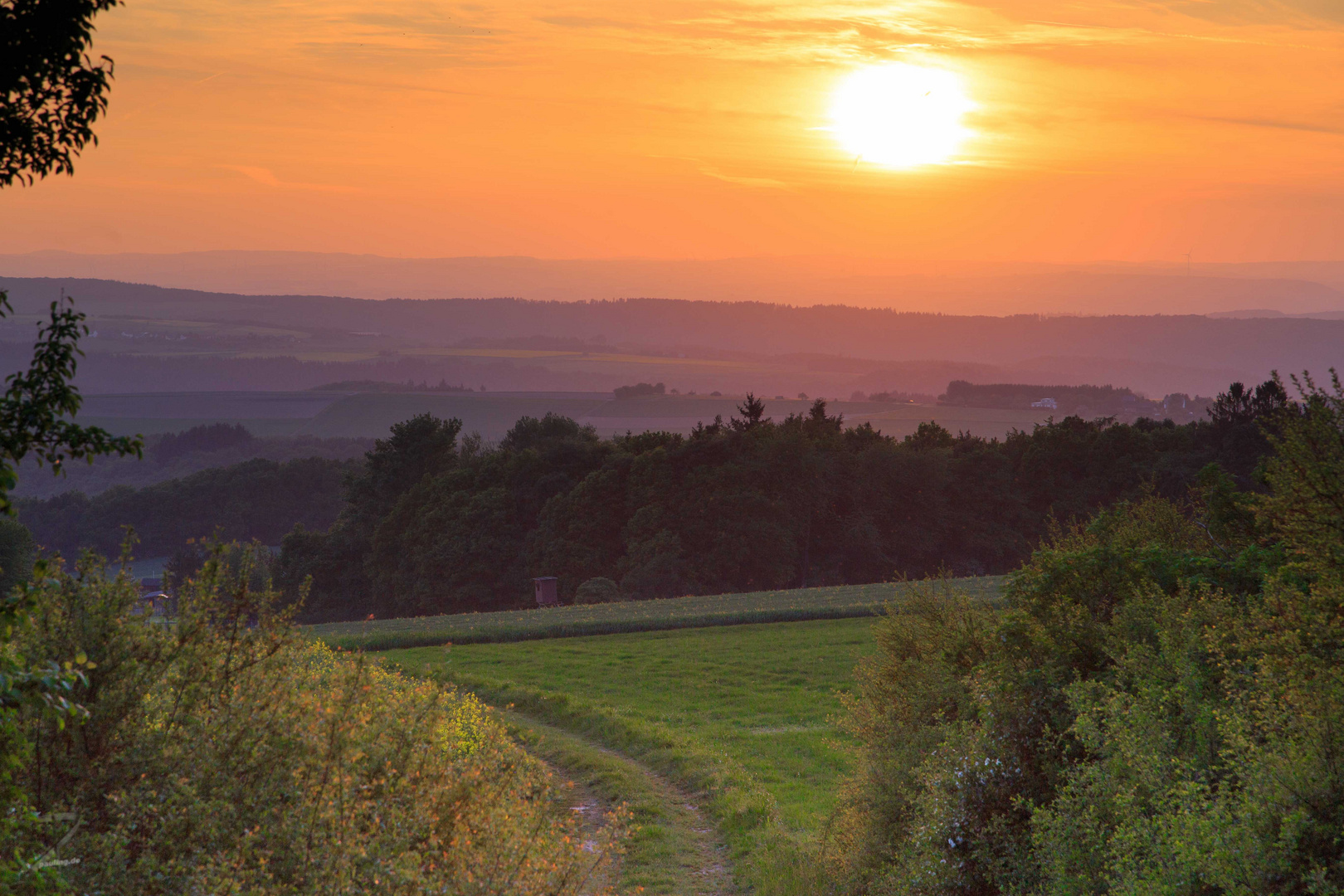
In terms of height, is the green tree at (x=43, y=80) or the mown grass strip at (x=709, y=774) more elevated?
the green tree at (x=43, y=80)

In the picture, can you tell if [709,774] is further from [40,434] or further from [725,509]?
[725,509]

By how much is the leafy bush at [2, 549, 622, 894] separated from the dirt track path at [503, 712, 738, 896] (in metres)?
3.07

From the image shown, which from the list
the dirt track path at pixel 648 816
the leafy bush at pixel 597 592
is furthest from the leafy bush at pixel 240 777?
the leafy bush at pixel 597 592

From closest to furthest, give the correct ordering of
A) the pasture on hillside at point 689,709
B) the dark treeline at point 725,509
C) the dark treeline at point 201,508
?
the pasture on hillside at point 689,709 → the dark treeline at point 725,509 → the dark treeline at point 201,508

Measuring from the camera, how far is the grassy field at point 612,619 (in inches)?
1400

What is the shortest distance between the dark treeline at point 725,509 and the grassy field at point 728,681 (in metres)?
25.2

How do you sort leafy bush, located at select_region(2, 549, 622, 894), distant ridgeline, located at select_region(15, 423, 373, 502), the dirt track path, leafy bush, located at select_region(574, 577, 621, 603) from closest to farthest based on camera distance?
leafy bush, located at select_region(2, 549, 622, 894) < the dirt track path < leafy bush, located at select_region(574, 577, 621, 603) < distant ridgeline, located at select_region(15, 423, 373, 502)

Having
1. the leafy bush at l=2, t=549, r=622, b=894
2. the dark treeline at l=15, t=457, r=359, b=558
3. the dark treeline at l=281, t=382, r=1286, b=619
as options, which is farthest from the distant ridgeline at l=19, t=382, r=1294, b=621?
the leafy bush at l=2, t=549, r=622, b=894

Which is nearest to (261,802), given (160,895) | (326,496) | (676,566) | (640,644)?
(160,895)

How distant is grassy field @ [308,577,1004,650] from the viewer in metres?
35.6

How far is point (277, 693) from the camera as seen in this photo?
27.6 feet

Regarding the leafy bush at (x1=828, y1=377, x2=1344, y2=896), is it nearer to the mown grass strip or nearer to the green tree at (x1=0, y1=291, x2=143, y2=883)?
the mown grass strip

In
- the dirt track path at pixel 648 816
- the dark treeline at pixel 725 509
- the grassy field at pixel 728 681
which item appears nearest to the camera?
the dirt track path at pixel 648 816

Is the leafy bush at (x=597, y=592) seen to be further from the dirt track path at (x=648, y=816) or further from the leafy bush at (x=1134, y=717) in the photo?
the leafy bush at (x=1134, y=717)
